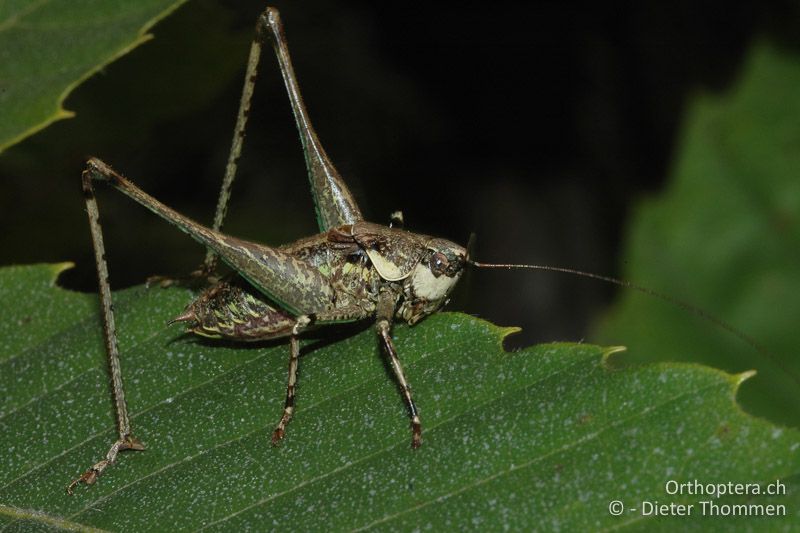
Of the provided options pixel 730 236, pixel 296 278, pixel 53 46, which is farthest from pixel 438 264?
pixel 730 236

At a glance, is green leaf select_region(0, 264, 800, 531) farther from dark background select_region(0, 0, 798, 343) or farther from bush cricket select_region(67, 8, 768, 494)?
dark background select_region(0, 0, 798, 343)

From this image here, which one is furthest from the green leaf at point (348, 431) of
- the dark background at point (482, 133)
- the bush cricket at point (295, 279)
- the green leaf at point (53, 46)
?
the dark background at point (482, 133)

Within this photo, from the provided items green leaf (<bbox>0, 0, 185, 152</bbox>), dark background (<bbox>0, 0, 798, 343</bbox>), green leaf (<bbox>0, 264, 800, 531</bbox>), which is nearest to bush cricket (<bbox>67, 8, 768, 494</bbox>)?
green leaf (<bbox>0, 264, 800, 531</bbox>)

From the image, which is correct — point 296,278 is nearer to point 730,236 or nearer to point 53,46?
point 53,46

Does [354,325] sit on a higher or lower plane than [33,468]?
higher

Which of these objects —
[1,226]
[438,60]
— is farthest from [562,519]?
[438,60]

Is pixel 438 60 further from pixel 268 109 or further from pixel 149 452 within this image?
pixel 149 452

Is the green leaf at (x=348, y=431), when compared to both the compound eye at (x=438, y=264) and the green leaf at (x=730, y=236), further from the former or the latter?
the green leaf at (x=730, y=236)
